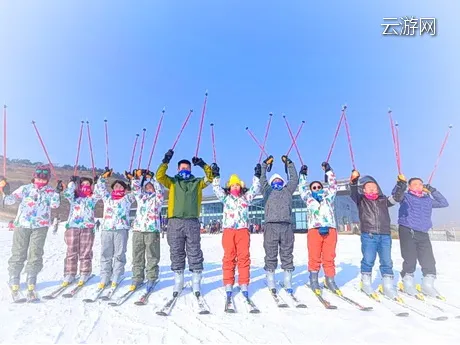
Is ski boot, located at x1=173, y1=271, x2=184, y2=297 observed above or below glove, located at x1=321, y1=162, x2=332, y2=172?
below

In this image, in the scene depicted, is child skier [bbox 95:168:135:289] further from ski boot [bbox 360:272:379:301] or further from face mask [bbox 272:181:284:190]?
ski boot [bbox 360:272:379:301]

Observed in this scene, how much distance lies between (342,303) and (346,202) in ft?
139

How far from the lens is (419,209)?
6129mm

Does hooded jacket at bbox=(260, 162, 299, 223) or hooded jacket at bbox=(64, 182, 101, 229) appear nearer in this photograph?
hooded jacket at bbox=(260, 162, 299, 223)

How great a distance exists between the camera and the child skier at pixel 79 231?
6270 millimetres

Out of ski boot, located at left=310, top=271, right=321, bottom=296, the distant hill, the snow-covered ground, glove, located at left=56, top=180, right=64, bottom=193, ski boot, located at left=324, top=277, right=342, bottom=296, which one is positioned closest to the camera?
the snow-covered ground

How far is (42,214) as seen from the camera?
5.72 metres

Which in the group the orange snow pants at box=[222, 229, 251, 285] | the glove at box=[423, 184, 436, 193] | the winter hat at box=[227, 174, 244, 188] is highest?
the winter hat at box=[227, 174, 244, 188]

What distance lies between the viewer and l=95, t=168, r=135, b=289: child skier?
5.89 m

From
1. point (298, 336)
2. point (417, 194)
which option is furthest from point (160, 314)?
point (417, 194)

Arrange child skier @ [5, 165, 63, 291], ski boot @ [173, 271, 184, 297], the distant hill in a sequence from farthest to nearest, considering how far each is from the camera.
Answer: the distant hill → child skier @ [5, 165, 63, 291] → ski boot @ [173, 271, 184, 297]

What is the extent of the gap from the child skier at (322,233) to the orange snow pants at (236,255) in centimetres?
129

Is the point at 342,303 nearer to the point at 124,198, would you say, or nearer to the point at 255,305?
the point at 255,305

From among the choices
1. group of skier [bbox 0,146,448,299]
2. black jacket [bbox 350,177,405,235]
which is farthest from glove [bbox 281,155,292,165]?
black jacket [bbox 350,177,405,235]
